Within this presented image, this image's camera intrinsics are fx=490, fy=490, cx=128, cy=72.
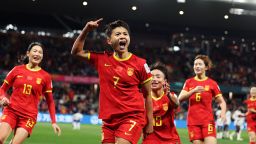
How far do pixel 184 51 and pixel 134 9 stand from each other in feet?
42.8

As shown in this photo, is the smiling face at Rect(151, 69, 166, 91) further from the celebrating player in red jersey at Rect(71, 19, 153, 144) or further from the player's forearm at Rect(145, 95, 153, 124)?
the celebrating player in red jersey at Rect(71, 19, 153, 144)

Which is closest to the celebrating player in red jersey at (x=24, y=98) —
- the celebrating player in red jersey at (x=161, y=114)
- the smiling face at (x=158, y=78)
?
the celebrating player in red jersey at (x=161, y=114)

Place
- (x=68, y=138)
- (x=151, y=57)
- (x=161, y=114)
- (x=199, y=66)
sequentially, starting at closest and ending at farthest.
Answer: (x=161, y=114), (x=199, y=66), (x=68, y=138), (x=151, y=57)

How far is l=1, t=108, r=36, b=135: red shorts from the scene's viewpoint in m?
7.81

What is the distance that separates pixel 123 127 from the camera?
5676 mm

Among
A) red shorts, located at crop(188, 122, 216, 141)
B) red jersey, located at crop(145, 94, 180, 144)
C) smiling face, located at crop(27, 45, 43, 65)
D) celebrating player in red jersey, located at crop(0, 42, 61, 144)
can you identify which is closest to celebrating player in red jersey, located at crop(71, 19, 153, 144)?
red jersey, located at crop(145, 94, 180, 144)

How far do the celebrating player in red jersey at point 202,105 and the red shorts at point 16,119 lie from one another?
3.14 meters

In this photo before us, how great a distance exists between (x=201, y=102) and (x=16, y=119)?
3706 mm

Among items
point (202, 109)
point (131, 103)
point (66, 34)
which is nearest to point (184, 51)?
point (66, 34)

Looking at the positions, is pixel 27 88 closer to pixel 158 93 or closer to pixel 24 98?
pixel 24 98

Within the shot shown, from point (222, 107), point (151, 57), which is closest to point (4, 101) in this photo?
point (222, 107)

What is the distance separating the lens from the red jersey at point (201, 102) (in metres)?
9.59

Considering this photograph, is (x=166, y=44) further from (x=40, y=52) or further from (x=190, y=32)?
(x=40, y=52)

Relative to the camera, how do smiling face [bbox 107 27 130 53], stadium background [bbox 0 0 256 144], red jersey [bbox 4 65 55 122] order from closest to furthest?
1. smiling face [bbox 107 27 130 53]
2. red jersey [bbox 4 65 55 122]
3. stadium background [bbox 0 0 256 144]
